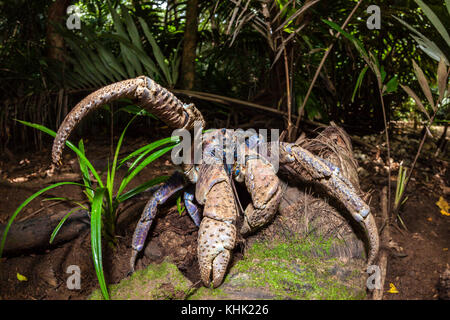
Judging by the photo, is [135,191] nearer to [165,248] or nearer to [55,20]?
[165,248]

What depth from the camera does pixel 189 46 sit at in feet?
9.98

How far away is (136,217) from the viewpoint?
6.35 feet

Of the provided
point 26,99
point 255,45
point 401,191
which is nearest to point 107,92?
point 401,191

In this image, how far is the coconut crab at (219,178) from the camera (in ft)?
3.70

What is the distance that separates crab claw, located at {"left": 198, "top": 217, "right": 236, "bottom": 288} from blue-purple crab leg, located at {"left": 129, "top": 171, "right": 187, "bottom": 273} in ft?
1.54

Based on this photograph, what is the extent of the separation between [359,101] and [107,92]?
3291 mm

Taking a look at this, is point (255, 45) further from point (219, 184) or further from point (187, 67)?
point (219, 184)

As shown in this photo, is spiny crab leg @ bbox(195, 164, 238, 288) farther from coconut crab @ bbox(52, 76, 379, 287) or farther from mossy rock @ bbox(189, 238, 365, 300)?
mossy rock @ bbox(189, 238, 365, 300)

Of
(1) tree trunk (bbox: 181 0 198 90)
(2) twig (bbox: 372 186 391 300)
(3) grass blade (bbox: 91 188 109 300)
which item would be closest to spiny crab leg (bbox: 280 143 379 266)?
(2) twig (bbox: 372 186 391 300)

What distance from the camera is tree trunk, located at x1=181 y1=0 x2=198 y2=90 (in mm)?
2965

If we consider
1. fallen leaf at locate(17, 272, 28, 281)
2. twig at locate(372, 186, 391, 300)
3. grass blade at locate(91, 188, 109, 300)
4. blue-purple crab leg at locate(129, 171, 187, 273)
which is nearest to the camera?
grass blade at locate(91, 188, 109, 300)

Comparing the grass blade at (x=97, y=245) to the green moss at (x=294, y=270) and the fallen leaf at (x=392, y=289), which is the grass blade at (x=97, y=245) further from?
the fallen leaf at (x=392, y=289)

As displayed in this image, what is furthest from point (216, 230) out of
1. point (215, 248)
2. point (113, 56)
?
point (113, 56)

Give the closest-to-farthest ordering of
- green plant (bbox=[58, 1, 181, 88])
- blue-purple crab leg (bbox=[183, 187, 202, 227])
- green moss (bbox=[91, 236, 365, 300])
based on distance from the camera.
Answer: green moss (bbox=[91, 236, 365, 300]) → blue-purple crab leg (bbox=[183, 187, 202, 227]) → green plant (bbox=[58, 1, 181, 88])
